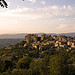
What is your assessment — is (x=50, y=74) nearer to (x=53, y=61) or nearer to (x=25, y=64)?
(x=53, y=61)

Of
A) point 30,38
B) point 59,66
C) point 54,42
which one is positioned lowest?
point 54,42

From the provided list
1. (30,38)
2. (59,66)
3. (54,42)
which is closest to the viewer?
(59,66)

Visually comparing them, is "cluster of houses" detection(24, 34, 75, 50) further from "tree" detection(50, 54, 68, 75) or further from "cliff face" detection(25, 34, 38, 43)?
"tree" detection(50, 54, 68, 75)

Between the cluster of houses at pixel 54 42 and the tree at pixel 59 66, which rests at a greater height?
the tree at pixel 59 66

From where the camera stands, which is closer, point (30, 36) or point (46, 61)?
point (46, 61)

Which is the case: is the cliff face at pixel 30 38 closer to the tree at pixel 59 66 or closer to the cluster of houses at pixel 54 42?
the cluster of houses at pixel 54 42

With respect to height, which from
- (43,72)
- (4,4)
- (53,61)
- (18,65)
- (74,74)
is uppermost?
(4,4)

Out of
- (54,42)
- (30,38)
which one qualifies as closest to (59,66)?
(54,42)

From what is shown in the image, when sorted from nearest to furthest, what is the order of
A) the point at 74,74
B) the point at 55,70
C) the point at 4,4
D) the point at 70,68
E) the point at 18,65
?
the point at 4,4
the point at 55,70
the point at 70,68
the point at 74,74
the point at 18,65

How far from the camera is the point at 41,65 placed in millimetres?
12195

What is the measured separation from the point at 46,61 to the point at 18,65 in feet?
52.4

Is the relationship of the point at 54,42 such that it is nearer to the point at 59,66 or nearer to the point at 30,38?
the point at 30,38

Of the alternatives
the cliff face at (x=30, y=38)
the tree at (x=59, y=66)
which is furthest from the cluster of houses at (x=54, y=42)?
the tree at (x=59, y=66)

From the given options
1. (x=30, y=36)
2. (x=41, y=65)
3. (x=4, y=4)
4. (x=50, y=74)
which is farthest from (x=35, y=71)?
(x=30, y=36)
